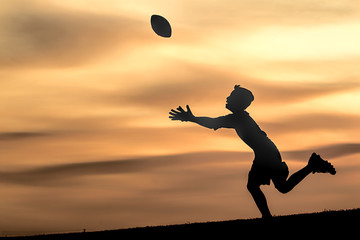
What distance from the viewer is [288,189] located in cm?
1401

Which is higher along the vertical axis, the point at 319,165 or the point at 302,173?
the point at 319,165

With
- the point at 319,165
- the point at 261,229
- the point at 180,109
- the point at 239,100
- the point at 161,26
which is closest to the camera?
the point at 261,229

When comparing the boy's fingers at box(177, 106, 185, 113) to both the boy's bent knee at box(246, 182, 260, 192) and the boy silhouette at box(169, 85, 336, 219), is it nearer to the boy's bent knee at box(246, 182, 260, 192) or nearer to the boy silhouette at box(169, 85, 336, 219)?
the boy silhouette at box(169, 85, 336, 219)

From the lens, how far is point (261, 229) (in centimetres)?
1305

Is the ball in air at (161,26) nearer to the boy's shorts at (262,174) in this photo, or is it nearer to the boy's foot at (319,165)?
the boy's shorts at (262,174)

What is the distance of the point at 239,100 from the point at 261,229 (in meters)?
2.80

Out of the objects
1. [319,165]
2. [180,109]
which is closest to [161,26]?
[180,109]

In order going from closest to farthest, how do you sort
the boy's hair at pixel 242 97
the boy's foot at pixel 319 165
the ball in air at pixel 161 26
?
the boy's hair at pixel 242 97
the boy's foot at pixel 319 165
the ball in air at pixel 161 26

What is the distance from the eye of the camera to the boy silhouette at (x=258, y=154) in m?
13.7

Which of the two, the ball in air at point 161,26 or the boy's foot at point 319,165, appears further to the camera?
the ball in air at point 161,26

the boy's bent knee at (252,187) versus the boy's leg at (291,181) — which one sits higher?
the boy's leg at (291,181)

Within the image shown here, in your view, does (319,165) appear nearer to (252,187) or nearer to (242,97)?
(252,187)

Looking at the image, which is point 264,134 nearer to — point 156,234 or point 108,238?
point 156,234

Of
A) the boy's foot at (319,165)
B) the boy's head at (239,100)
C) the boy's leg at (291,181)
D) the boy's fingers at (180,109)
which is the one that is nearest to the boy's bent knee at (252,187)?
the boy's leg at (291,181)
